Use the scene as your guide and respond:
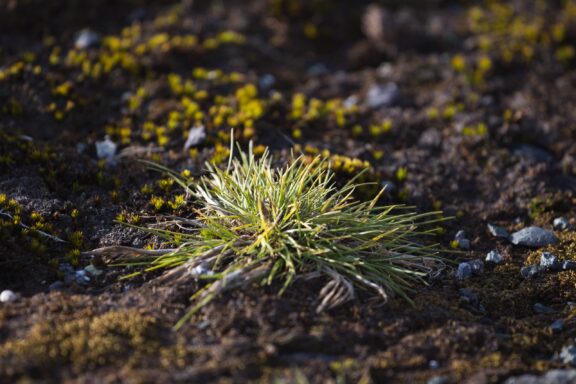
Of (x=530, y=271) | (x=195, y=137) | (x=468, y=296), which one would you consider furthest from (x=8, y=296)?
(x=530, y=271)

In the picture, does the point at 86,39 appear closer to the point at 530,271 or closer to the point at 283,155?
the point at 283,155

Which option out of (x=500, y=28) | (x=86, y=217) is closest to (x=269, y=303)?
(x=86, y=217)

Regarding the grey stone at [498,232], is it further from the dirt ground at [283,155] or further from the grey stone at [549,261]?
the grey stone at [549,261]

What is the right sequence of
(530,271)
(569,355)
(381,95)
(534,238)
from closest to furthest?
(569,355) → (530,271) → (534,238) → (381,95)

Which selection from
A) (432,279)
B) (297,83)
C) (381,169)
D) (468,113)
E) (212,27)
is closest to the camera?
(432,279)

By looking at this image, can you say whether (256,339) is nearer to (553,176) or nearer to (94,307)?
(94,307)

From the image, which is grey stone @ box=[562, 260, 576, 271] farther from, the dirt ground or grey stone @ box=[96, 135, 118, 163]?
grey stone @ box=[96, 135, 118, 163]
